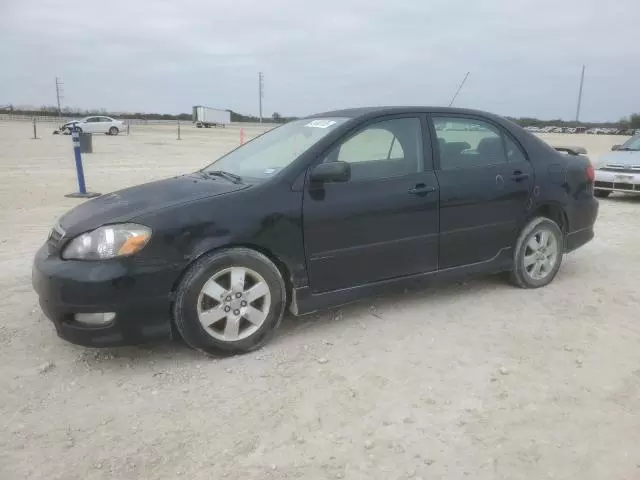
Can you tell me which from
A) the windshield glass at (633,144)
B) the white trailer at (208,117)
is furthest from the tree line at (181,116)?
the windshield glass at (633,144)

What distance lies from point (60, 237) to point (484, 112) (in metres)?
3.51

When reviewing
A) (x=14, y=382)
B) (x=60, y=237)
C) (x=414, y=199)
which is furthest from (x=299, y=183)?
(x=14, y=382)

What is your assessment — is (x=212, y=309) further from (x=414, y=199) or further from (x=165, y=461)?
(x=414, y=199)

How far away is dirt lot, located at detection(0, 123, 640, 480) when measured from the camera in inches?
98.8

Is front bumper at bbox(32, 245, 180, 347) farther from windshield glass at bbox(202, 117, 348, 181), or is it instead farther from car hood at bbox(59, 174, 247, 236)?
windshield glass at bbox(202, 117, 348, 181)

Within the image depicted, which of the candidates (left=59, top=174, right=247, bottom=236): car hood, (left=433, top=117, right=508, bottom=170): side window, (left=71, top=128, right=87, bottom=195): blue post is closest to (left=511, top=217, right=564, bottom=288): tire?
(left=433, top=117, right=508, bottom=170): side window

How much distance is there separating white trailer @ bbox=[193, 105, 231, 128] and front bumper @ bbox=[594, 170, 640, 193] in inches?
2608

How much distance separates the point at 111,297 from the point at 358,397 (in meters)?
1.51

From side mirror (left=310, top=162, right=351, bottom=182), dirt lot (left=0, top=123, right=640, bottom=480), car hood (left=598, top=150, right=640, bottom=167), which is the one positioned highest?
side mirror (left=310, top=162, right=351, bottom=182)

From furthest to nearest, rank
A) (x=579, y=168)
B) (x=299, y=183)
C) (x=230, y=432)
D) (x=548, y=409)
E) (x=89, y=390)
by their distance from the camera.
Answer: (x=579, y=168)
(x=299, y=183)
(x=89, y=390)
(x=548, y=409)
(x=230, y=432)

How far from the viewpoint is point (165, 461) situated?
2.51m

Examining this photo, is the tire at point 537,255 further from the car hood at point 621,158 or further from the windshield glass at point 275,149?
the car hood at point 621,158

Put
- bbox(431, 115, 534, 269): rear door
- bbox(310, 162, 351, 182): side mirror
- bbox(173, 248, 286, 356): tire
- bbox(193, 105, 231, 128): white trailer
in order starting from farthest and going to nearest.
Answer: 1. bbox(193, 105, 231, 128): white trailer
2. bbox(431, 115, 534, 269): rear door
3. bbox(310, 162, 351, 182): side mirror
4. bbox(173, 248, 286, 356): tire

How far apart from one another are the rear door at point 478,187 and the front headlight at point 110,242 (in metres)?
2.24
